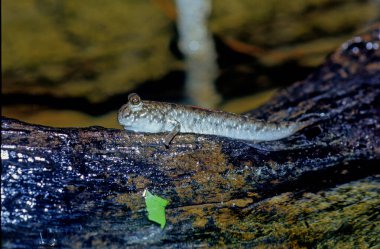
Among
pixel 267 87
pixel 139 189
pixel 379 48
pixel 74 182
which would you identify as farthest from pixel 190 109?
pixel 267 87

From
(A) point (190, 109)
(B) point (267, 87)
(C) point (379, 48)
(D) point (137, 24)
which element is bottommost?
(A) point (190, 109)

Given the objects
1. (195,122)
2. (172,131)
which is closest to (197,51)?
(195,122)

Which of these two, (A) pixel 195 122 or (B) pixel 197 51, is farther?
(B) pixel 197 51

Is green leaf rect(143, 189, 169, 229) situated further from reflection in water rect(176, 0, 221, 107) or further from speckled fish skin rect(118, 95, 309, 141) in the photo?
reflection in water rect(176, 0, 221, 107)

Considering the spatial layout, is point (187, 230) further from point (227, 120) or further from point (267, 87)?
point (267, 87)

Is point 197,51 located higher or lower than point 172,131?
higher

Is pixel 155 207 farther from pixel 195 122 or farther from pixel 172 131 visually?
pixel 195 122

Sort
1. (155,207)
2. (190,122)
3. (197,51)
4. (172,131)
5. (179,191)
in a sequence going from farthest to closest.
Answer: (197,51) → (190,122) → (172,131) → (179,191) → (155,207)
